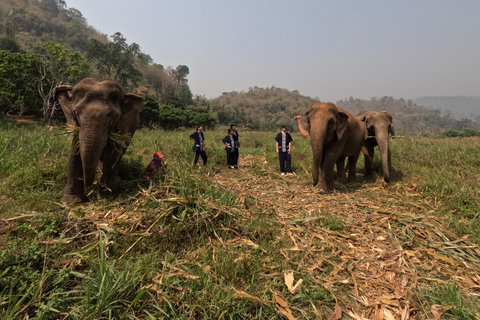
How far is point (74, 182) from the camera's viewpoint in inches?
172

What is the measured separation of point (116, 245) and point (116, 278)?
731mm

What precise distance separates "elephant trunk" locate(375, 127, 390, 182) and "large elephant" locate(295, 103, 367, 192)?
0.85m

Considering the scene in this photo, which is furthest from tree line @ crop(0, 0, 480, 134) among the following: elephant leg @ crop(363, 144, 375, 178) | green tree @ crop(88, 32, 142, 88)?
elephant leg @ crop(363, 144, 375, 178)

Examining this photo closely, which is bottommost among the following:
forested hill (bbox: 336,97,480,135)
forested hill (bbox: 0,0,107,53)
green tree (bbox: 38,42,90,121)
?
forested hill (bbox: 336,97,480,135)

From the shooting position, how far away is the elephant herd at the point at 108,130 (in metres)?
4.06

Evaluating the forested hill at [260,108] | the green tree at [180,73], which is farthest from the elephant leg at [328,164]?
the green tree at [180,73]

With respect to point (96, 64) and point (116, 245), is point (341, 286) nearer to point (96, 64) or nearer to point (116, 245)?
point (116, 245)

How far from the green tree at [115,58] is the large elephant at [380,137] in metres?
47.2

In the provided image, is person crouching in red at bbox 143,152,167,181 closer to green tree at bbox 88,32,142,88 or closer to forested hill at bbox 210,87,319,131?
green tree at bbox 88,32,142,88

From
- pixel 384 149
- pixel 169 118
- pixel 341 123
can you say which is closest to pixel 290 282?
pixel 341 123

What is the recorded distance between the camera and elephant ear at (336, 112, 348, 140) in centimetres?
602

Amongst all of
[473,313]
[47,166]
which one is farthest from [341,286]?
[47,166]

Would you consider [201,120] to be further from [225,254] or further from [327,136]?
[225,254]

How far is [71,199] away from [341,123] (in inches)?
253
